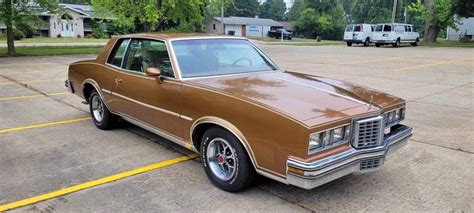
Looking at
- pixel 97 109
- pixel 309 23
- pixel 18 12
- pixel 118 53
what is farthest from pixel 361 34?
pixel 309 23

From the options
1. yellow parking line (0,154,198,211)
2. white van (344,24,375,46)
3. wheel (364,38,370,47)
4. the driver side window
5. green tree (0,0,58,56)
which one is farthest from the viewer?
wheel (364,38,370,47)

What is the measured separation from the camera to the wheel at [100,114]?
6.02 metres

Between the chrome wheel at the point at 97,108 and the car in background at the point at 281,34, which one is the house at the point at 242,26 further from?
the chrome wheel at the point at 97,108

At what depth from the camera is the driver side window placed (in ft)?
15.6

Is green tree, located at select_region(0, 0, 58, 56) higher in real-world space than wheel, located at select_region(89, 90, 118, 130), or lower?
higher

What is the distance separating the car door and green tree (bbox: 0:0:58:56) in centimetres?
1694

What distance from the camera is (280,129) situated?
131 inches

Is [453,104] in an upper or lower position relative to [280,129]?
lower

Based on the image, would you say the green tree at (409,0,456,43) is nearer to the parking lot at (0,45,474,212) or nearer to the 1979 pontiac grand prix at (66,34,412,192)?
the parking lot at (0,45,474,212)

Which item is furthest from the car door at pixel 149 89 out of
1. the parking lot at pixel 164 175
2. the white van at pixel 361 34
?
the white van at pixel 361 34

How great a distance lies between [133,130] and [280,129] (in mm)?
3451

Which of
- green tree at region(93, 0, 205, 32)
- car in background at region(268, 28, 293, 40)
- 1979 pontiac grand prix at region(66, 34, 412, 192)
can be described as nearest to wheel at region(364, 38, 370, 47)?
green tree at region(93, 0, 205, 32)

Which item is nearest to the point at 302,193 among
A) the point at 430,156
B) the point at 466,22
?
the point at 430,156

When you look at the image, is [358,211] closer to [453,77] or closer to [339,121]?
[339,121]
